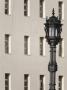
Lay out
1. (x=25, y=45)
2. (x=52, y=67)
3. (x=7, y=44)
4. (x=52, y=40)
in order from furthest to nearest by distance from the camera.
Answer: (x=25, y=45), (x=7, y=44), (x=52, y=40), (x=52, y=67)

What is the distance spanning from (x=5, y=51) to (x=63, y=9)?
874 centimetres

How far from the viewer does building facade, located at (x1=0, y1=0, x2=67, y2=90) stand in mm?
59312

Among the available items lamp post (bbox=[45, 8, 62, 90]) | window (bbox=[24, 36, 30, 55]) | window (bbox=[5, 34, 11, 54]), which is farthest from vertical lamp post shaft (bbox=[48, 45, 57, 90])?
window (bbox=[24, 36, 30, 55])

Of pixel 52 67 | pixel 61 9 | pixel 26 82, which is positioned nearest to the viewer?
pixel 52 67

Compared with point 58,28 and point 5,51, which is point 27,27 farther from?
point 58,28

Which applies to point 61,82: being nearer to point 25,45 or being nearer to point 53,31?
point 25,45

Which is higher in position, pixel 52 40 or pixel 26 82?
pixel 52 40

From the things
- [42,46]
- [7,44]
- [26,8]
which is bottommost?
[7,44]

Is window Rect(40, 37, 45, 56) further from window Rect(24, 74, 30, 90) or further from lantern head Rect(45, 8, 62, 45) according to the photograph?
lantern head Rect(45, 8, 62, 45)

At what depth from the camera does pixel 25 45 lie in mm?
61844

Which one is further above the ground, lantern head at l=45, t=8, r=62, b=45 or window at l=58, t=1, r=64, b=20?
window at l=58, t=1, r=64, b=20

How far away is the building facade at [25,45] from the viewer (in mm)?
59312

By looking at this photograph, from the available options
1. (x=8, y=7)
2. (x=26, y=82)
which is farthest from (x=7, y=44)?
(x=26, y=82)

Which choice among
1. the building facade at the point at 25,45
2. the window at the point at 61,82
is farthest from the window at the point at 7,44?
the window at the point at 61,82
